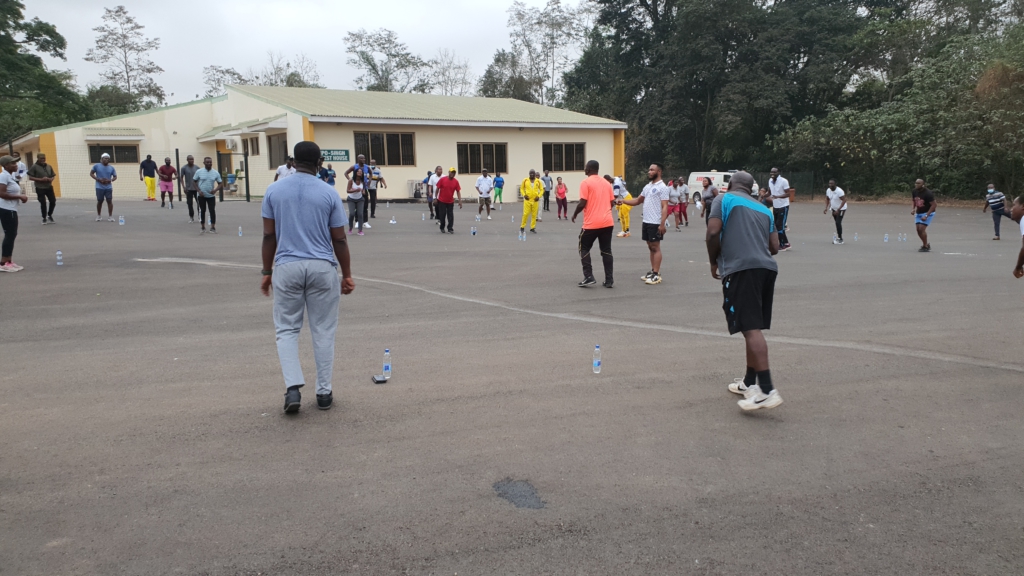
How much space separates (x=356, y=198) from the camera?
59.5ft

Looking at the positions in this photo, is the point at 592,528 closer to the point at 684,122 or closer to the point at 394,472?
the point at 394,472

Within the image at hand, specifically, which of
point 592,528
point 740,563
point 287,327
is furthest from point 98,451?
point 740,563

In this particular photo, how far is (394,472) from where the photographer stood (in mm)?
4387

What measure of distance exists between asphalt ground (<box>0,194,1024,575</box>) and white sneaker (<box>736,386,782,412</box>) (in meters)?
0.10

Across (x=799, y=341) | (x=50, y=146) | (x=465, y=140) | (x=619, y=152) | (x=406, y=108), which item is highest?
(x=406, y=108)

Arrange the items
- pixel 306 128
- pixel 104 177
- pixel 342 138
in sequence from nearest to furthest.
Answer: pixel 104 177, pixel 306 128, pixel 342 138

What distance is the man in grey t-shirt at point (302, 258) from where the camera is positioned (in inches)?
204

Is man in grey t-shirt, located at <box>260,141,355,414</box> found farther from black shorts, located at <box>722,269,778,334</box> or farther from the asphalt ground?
black shorts, located at <box>722,269,778,334</box>

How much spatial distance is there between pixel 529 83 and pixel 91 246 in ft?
186

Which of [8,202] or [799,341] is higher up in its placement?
[8,202]

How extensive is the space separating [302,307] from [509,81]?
64.9 m

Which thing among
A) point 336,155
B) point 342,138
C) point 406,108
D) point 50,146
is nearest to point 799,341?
point 336,155

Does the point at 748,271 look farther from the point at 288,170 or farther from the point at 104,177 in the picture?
the point at 104,177

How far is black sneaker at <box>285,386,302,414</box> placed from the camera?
→ 5.23 meters
